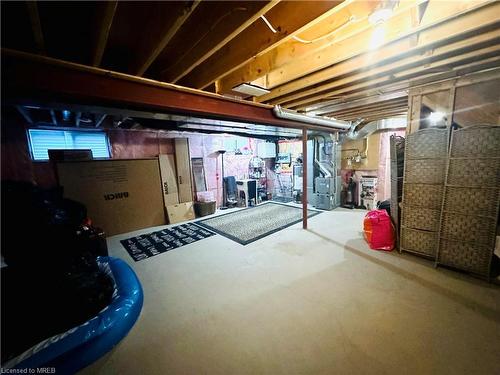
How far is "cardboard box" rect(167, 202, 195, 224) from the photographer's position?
15.5ft

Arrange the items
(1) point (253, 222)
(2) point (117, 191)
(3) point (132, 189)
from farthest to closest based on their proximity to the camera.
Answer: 1. (1) point (253, 222)
2. (3) point (132, 189)
3. (2) point (117, 191)

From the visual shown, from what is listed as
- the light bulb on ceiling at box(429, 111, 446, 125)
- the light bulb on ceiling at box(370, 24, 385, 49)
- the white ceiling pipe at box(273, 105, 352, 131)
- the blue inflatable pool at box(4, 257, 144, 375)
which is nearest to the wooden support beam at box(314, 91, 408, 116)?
the white ceiling pipe at box(273, 105, 352, 131)

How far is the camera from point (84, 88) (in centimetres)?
161

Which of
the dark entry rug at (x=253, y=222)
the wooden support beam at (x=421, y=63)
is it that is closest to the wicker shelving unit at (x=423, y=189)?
the wooden support beam at (x=421, y=63)

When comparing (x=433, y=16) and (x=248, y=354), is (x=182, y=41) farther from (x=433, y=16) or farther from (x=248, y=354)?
(x=248, y=354)

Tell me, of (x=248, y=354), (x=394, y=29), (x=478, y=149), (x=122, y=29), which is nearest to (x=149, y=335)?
(x=248, y=354)

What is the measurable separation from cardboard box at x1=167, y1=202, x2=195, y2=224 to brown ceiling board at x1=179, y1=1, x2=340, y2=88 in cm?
338

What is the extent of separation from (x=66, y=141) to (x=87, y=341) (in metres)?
4.00

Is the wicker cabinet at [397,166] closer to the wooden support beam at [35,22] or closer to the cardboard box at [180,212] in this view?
the wooden support beam at [35,22]

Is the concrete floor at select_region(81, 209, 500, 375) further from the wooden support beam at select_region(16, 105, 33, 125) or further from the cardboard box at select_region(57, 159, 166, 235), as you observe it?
the wooden support beam at select_region(16, 105, 33, 125)

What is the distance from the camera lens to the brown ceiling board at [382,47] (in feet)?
4.77

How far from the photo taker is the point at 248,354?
1.51 meters

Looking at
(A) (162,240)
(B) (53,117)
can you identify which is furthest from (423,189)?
(B) (53,117)

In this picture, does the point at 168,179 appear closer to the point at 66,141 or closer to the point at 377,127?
the point at 66,141
